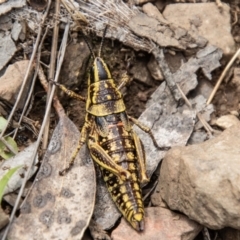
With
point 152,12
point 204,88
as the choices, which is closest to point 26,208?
point 204,88

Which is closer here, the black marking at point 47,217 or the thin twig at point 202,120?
the black marking at point 47,217

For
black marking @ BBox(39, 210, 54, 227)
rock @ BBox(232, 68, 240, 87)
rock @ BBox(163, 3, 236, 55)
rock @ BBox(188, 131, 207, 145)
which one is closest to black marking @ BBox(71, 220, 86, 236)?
black marking @ BBox(39, 210, 54, 227)

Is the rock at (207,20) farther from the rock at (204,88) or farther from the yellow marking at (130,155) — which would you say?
the yellow marking at (130,155)

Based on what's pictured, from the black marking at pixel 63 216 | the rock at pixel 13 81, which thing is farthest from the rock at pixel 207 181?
the rock at pixel 13 81

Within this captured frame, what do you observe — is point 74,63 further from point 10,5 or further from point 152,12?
point 152,12

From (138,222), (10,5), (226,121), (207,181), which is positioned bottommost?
(226,121)

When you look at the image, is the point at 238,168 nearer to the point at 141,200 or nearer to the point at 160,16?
the point at 141,200
